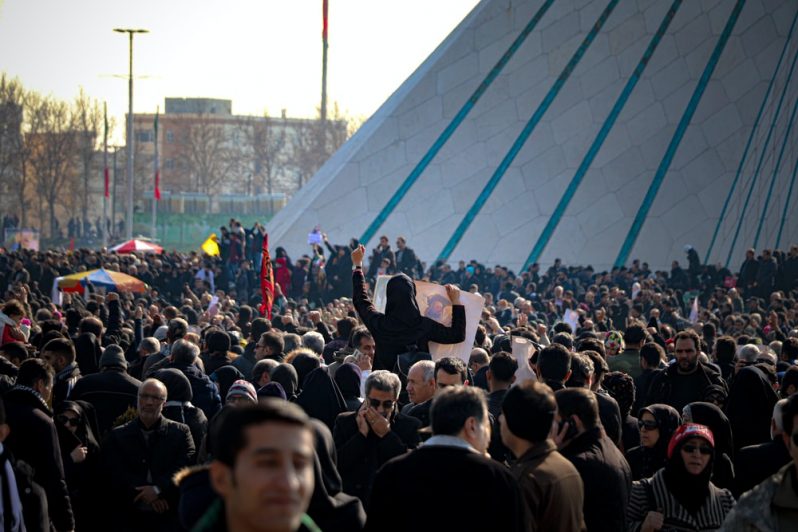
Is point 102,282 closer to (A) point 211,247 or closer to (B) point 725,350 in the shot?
(A) point 211,247

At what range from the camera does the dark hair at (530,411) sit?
410 cm

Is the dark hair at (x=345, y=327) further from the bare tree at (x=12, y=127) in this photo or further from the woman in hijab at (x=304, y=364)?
the bare tree at (x=12, y=127)

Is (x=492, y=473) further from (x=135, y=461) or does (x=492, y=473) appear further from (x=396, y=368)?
(x=396, y=368)

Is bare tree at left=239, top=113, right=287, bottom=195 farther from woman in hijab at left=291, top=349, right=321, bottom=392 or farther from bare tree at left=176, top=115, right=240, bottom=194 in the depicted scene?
woman in hijab at left=291, top=349, right=321, bottom=392

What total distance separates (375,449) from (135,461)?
1307 millimetres

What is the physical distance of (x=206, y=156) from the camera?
77438 millimetres

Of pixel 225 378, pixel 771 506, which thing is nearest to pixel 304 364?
pixel 225 378

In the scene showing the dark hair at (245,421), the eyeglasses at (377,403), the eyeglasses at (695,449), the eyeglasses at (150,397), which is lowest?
the eyeglasses at (150,397)

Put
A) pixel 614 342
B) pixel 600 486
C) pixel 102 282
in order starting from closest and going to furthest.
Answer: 1. pixel 600 486
2. pixel 614 342
3. pixel 102 282

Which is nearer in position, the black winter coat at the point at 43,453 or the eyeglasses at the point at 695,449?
the eyeglasses at the point at 695,449

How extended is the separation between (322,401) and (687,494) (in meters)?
2.08

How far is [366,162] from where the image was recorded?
26688mm

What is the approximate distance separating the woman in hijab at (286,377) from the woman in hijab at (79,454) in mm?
1073

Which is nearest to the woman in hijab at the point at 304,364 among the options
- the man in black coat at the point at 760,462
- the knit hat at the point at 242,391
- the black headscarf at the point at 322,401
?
the black headscarf at the point at 322,401
